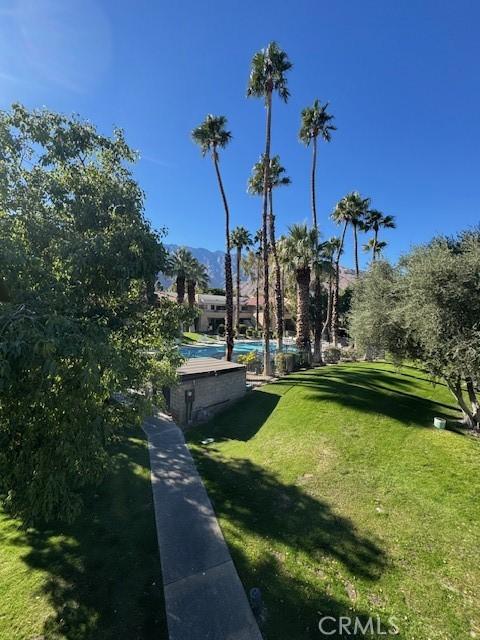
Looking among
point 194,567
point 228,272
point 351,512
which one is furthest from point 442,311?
point 228,272

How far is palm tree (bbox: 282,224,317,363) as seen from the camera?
24094 millimetres

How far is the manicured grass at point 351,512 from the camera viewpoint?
18.0 feet

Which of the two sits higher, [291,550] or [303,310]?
[303,310]

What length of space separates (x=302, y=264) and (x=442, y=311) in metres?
14.4

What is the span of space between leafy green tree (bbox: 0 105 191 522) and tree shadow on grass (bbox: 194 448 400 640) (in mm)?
3597

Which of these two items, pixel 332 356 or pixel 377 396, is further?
pixel 332 356

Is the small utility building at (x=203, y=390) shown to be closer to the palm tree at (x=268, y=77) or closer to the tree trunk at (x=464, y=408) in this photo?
the palm tree at (x=268, y=77)

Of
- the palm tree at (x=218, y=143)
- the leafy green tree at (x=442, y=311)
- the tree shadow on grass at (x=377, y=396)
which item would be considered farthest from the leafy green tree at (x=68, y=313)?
the palm tree at (x=218, y=143)

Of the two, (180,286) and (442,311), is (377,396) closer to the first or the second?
(442,311)

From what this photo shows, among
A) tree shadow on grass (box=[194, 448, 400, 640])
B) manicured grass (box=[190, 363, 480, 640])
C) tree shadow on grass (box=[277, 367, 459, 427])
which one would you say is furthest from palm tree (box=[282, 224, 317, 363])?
tree shadow on grass (box=[194, 448, 400, 640])

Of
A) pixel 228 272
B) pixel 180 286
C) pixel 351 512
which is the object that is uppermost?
pixel 180 286

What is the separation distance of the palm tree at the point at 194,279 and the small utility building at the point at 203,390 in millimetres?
27580

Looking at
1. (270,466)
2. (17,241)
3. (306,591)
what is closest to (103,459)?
(17,241)

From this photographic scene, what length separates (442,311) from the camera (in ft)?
33.6
